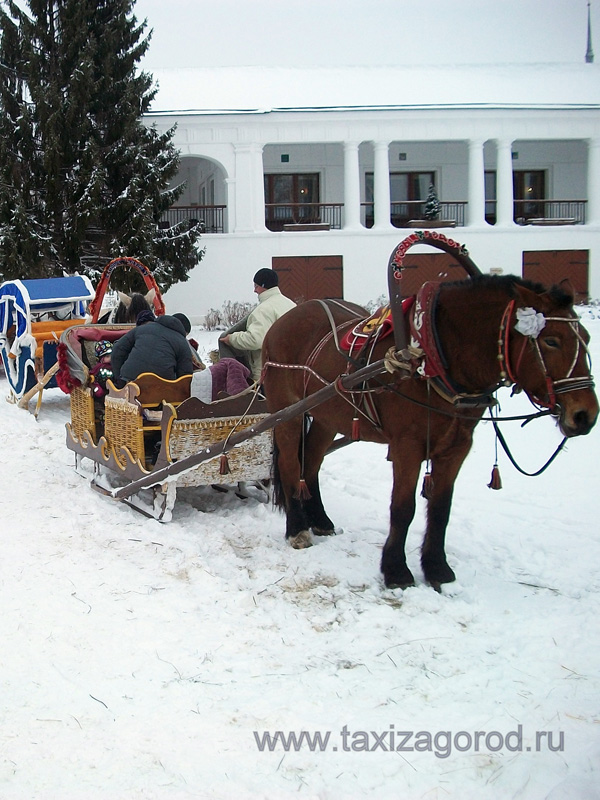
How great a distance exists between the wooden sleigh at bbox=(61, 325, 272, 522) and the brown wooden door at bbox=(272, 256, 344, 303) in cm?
1627

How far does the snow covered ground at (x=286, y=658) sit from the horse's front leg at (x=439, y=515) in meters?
0.11

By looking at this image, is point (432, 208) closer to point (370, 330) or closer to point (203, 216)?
point (203, 216)

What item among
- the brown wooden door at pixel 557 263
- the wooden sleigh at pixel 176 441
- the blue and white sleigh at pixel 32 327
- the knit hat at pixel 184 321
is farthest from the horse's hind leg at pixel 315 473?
the brown wooden door at pixel 557 263

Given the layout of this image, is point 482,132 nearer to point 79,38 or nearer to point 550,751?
point 79,38

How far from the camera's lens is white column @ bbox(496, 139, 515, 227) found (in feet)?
75.7

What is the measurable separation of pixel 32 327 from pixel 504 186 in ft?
57.0

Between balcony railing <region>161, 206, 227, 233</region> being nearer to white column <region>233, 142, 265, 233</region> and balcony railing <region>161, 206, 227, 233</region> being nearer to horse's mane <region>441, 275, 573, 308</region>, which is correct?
white column <region>233, 142, 265, 233</region>

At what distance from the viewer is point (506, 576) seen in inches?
185

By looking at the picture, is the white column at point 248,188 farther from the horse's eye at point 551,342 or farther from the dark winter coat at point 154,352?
the horse's eye at point 551,342

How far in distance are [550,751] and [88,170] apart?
15.7 m

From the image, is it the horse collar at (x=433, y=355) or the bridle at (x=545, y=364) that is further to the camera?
the horse collar at (x=433, y=355)

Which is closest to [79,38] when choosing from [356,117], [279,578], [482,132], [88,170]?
[88,170]

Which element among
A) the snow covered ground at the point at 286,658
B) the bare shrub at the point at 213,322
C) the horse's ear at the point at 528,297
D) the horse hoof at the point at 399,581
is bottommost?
the snow covered ground at the point at 286,658

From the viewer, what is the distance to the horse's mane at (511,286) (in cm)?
372
